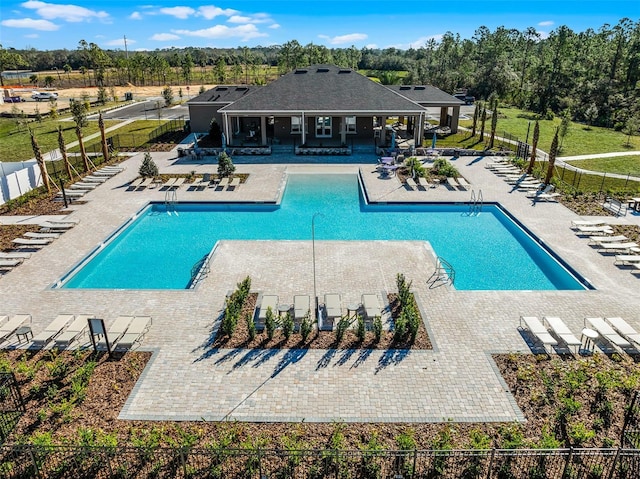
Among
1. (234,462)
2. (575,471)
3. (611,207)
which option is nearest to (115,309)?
(234,462)

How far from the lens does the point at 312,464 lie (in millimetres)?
8805

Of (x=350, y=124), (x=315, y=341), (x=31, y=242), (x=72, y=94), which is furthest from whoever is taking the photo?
(x=72, y=94)

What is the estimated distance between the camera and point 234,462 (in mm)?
8914

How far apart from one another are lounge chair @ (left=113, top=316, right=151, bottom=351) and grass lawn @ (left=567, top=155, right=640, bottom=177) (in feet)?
97.8

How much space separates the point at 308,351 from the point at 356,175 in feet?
60.1

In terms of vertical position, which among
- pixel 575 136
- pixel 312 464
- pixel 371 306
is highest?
pixel 575 136

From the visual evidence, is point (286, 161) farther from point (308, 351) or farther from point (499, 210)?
point (308, 351)

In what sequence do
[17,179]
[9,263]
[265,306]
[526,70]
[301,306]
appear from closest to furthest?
[301,306] → [265,306] → [9,263] → [17,179] → [526,70]

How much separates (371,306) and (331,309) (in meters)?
1.26

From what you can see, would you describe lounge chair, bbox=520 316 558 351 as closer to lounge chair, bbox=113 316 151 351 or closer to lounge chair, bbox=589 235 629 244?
lounge chair, bbox=589 235 629 244

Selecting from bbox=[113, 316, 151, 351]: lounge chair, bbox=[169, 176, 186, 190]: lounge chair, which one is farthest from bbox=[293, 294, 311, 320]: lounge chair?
bbox=[169, 176, 186, 190]: lounge chair

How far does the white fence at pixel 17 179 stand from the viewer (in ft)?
77.2

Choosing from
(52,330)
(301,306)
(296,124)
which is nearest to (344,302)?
(301,306)

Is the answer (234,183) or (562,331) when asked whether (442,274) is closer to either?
(562,331)
